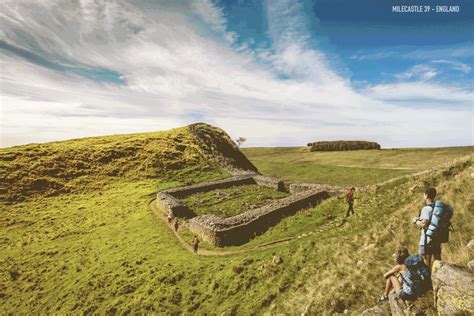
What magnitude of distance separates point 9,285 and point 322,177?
4863cm

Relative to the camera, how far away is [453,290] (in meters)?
6.75

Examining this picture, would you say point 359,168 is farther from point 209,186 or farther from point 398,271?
point 398,271

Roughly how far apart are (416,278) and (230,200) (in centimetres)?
2645

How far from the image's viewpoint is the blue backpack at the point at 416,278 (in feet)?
26.9

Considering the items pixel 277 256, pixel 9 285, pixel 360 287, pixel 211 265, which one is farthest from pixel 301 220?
pixel 9 285

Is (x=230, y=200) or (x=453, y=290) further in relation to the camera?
(x=230, y=200)

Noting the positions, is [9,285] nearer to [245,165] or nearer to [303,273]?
[303,273]

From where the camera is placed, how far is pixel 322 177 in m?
55.0

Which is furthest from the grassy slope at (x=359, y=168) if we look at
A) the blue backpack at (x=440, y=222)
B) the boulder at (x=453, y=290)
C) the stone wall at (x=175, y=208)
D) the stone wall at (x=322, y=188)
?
the boulder at (x=453, y=290)

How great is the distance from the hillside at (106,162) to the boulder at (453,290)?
3945 cm

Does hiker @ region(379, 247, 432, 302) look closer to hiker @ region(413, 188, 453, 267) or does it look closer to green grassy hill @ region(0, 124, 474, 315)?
hiker @ region(413, 188, 453, 267)

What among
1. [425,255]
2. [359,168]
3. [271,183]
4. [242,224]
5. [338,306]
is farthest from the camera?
[359,168]

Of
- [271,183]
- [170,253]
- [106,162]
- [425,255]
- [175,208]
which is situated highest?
[106,162]

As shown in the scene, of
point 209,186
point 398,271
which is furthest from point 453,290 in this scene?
point 209,186
